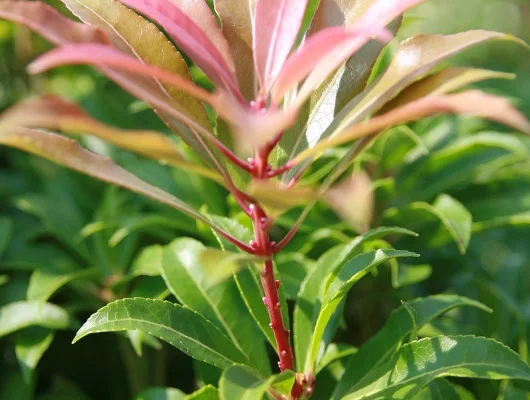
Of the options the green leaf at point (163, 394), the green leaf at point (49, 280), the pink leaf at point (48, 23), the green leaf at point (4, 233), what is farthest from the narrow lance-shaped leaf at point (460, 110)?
the green leaf at point (4, 233)

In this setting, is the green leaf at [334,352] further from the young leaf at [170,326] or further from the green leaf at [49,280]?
the green leaf at [49,280]

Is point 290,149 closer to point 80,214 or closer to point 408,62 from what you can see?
point 408,62

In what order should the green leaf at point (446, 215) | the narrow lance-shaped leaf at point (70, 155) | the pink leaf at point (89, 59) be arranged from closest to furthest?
the pink leaf at point (89, 59), the narrow lance-shaped leaf at point (70, 155), the green leaf at point (446, 215)

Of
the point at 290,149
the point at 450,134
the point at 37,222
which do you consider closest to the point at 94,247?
the point at 37,222

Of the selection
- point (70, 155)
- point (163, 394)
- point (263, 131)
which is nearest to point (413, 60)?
point (263, 131)

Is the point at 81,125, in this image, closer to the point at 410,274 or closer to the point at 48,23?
the point at 48,23
